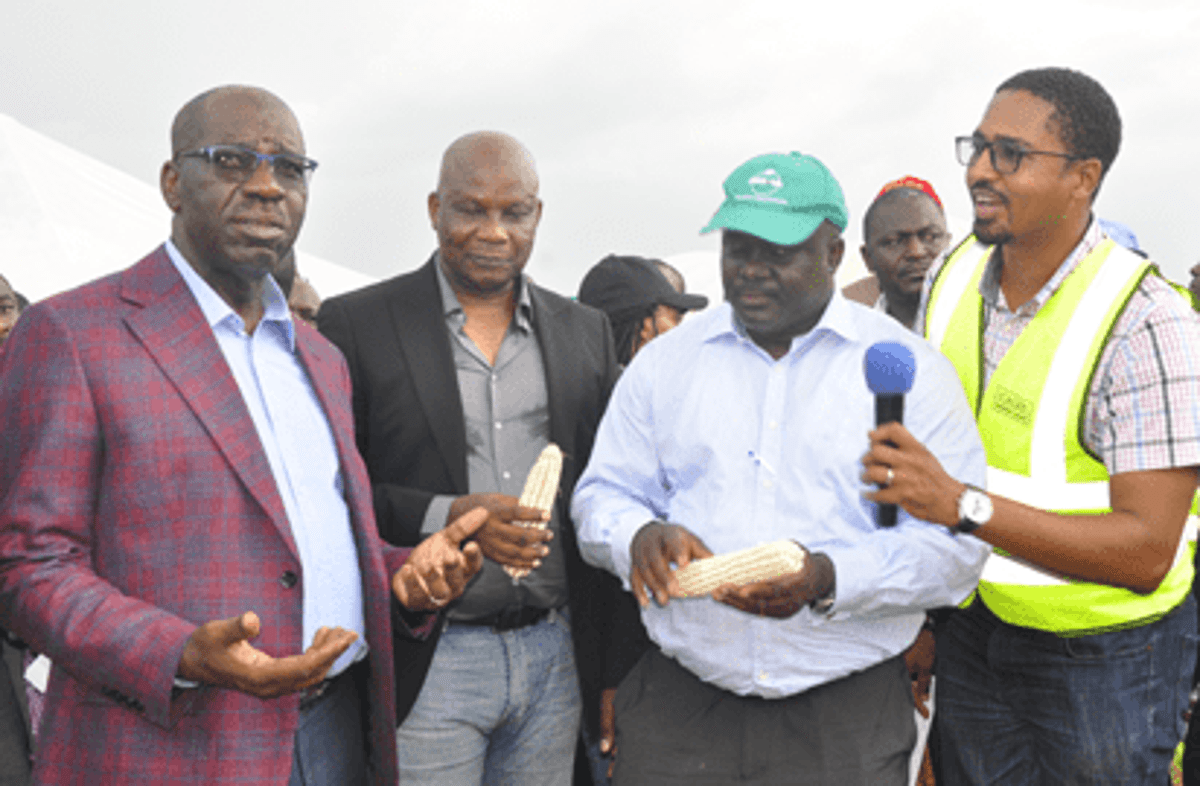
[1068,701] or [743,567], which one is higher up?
[743,567]

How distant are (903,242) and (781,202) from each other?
294cm

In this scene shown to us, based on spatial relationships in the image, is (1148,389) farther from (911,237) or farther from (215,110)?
(911,237)

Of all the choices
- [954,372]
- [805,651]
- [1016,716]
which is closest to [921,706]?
[1016,716]

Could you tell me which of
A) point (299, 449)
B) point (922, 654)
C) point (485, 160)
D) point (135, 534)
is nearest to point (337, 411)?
point (299, 449)

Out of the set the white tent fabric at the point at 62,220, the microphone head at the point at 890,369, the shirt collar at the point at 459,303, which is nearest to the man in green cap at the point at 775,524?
the microphone head at the point at 890,369

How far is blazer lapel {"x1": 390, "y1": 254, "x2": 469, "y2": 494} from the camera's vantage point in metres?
3.43

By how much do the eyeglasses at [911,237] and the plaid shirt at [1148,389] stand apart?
2.76 meters

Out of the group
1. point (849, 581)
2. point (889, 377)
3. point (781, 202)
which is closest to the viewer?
point (889, 377)

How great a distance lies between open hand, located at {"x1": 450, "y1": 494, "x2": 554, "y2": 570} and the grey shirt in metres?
0.38

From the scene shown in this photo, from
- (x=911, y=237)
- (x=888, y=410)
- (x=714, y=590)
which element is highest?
(x=911, y=237)

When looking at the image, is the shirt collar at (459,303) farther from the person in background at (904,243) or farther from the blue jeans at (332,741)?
the person in background at (904,243)

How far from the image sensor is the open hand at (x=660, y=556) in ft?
9.34

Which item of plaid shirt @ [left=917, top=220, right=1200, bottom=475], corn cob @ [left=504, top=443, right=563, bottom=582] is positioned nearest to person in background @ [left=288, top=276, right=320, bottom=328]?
corn cob @ [left=504, top=443, right=563, bottom=582]

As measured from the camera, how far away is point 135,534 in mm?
2373
